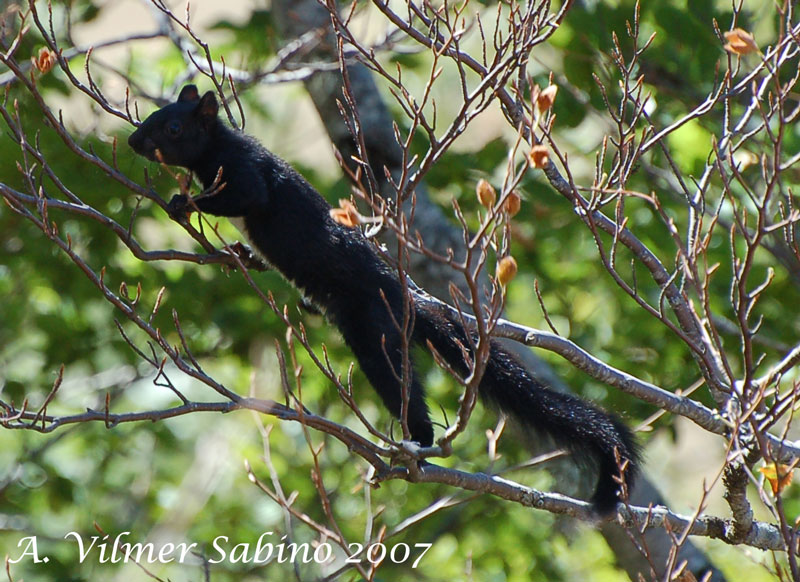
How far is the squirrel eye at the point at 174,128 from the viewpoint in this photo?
4199 millimetres

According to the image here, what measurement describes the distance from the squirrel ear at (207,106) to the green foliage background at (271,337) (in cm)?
81

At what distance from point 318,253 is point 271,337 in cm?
196

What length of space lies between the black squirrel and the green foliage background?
31.1 inches

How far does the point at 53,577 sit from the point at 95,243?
1.92 metres

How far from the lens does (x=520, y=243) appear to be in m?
6.00

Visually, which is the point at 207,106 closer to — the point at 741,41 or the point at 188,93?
the point at 188,93

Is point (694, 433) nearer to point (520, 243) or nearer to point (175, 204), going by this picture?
point (520, 243)

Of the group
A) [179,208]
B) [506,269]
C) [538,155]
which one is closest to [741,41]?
[538,155]

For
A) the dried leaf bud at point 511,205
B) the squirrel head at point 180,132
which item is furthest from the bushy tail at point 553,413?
the squirrel head at point 180,132

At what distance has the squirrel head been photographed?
4109mm

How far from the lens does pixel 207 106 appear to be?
4273mm

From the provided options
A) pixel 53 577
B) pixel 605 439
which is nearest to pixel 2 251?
pixel 53 577

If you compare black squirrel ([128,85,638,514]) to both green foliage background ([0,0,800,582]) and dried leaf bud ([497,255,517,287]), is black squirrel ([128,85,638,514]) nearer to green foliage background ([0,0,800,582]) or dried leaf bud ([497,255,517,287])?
green foliage background ([0,0,800,582])

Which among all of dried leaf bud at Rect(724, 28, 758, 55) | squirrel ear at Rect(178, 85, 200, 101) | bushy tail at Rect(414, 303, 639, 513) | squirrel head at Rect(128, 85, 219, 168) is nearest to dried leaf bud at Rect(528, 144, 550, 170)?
dried leaf bud at Rect(724, 28, 758, 55)
